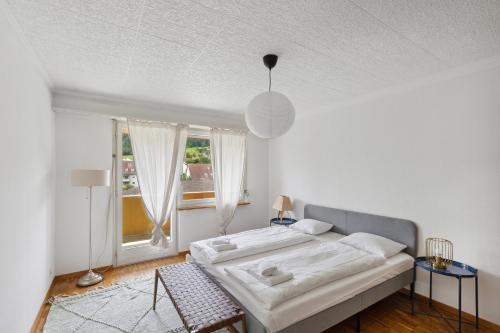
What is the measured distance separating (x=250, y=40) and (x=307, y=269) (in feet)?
6.46

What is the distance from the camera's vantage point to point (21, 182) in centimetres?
183

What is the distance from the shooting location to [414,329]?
7.07 feet

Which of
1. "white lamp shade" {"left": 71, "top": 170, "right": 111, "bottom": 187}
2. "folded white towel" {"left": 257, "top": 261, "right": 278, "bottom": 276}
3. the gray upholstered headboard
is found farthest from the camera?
"white lamp shade" {"left": 71, "top": 170, "right": 111, "bottom": 187}

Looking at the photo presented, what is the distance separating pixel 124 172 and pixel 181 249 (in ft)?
5.07

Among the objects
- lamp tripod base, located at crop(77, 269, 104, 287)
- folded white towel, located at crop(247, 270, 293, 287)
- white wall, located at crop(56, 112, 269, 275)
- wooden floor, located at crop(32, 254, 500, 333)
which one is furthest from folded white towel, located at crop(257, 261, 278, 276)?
white wall, located at crop(56, 112, 269, 275)

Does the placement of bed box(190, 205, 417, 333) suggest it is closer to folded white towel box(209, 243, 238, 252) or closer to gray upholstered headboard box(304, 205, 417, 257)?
gray upholstered headboard box(304, 205, 417, 257)

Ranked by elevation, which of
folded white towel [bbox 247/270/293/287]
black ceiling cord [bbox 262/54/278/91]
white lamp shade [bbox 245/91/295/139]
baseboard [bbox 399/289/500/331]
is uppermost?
black ceiling cord [bbox 262/54/278/91]

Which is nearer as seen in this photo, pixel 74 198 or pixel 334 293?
pixel 334 293

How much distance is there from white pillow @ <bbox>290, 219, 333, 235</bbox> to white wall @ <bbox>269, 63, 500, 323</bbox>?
0.35 m

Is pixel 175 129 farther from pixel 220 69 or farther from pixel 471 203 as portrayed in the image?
pixel 471 203

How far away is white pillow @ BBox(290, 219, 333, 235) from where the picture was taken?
11.0ft

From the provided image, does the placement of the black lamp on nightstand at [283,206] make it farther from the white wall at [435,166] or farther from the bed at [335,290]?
the bed at [335,290]

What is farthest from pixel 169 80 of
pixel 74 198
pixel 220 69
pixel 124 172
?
pixel 74 198

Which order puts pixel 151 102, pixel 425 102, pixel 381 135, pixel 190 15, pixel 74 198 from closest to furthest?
1. pixel 190 15
2. pixel 425 102
3. pixel 381 135
4. pixel 74 198
5. pixel 151 102
